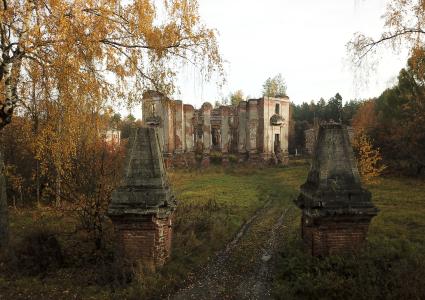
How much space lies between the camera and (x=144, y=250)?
20.1ft

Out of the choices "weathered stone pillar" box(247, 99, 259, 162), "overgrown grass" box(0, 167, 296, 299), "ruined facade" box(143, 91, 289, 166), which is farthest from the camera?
"weathered stone pillar" box(247, 99, 259, 162)

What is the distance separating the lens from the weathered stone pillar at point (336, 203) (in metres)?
5.95

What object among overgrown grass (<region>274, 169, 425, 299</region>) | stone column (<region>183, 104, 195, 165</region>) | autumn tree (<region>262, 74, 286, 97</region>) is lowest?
overgrown grass (<region>274, 169, 425, 299</region>)

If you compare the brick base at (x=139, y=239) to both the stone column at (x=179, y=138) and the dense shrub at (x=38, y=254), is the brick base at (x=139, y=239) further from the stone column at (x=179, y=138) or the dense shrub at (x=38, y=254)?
the stone column at (x=179, y=138)

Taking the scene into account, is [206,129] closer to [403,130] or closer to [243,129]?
[243,129]

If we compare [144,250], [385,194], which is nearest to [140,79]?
[144,250]

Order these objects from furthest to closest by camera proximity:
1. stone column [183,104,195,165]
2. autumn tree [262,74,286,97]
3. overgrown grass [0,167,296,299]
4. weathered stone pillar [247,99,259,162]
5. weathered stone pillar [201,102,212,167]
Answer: autumn tree [262,74,286,97] < stone column [183,104,195,165] < weathered stone pillar [201,102,212,167] < weathered stone pillar [247,99,259,162] < overgrown grass [0,167,296,299]

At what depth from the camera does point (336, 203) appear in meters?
5.99

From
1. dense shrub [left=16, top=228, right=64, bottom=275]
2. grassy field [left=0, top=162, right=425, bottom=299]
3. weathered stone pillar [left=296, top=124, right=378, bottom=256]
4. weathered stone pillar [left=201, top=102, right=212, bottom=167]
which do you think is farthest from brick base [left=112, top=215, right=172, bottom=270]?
weathered stone pillar [left=201, top=102, right=212, bottom=167]

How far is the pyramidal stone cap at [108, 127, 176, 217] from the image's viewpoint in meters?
6.05

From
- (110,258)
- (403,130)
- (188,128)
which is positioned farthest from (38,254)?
(188,128)

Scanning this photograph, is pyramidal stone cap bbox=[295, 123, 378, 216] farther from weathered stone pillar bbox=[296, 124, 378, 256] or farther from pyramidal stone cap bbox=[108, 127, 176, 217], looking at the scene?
pyramidal stone cap bbox=[108, 127, 176, 217]

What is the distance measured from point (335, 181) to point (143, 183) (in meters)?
3.87

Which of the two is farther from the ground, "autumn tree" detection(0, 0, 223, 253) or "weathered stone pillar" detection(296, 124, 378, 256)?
"autumn tree" detection(0, 0, 223, 253)
